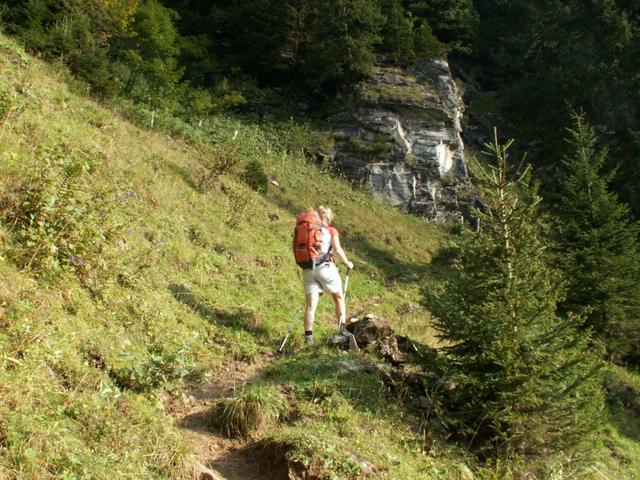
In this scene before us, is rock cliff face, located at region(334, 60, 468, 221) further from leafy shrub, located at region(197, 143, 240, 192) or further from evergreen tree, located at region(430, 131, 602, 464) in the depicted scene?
evergreen tree, located at region(430, 131, 602, 464)

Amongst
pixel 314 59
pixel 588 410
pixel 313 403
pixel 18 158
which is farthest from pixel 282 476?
pixel 314 59

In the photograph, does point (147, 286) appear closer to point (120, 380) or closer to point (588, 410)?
point (120, 380)

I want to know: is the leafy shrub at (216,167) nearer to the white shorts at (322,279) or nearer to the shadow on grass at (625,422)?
the white shorts at (322,279)

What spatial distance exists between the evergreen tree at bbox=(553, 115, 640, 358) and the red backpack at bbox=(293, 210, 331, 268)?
7.16 m

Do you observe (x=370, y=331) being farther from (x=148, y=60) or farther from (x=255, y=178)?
(x=148, y=60)

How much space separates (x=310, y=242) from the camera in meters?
7.95

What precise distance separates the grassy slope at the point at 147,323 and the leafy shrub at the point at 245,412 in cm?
25

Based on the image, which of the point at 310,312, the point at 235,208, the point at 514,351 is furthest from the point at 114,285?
the point at 235,208

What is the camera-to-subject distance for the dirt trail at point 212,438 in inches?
188

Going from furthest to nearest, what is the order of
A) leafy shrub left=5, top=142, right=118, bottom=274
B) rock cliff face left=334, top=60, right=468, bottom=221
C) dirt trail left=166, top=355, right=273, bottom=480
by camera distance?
1. rock cliff face left=334, top=60, right=468, bottom=221
2. leafy shrub left=5, top=142, right=118, bottom=274
3. dirt trail left=166, top=355, right=273, bottom=480

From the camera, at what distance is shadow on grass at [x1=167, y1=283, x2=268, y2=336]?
7938mm

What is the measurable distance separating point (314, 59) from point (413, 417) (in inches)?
928

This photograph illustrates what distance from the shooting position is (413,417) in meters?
6.11

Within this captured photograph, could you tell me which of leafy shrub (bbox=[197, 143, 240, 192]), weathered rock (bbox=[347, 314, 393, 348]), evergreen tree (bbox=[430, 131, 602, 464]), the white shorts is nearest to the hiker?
the white shorts
